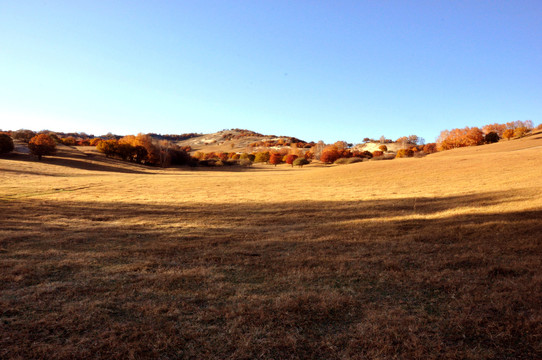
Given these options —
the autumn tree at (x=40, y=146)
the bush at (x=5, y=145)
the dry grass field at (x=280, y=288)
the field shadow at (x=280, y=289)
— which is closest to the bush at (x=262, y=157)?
the autumn tree at (x=40, y=146)

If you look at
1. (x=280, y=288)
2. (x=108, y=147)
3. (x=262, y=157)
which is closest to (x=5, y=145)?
(x=108, y=147)

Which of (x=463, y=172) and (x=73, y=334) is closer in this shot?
(x=73, y=334)

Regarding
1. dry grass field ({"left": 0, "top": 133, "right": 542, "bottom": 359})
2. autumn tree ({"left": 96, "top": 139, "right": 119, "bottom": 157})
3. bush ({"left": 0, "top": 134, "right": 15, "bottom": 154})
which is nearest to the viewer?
dry grass field ({"left": 0, "top": 133, "right": 542, "bottom": 359})

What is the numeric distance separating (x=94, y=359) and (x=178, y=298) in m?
2.33

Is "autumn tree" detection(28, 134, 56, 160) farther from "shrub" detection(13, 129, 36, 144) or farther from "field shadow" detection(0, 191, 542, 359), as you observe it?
"field shadow" detection(0, 191, 542, 359)

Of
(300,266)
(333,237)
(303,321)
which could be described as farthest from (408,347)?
(333,237)

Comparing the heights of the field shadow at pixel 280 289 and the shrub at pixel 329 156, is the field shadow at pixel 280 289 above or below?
below

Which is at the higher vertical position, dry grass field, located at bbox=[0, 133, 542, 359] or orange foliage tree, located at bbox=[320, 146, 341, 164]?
orange foliage tree, located at bbox=[320, 146, 341, 164]

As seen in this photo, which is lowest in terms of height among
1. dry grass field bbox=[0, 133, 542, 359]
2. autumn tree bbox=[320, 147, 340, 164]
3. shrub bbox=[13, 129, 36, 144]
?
dry grass field bbox=[0, 133, 542, 359]

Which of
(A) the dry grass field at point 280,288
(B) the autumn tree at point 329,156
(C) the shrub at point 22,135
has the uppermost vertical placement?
(C) the shrub at point 22,135

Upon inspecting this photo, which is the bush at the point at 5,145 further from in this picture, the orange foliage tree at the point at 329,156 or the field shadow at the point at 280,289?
the orange foliage tree at the point at 329,156

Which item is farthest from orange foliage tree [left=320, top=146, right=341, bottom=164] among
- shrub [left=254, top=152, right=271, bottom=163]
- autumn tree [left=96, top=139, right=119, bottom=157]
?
autumn tree [left=96, top=139, right=119, bottom=157]

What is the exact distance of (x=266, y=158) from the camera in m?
142

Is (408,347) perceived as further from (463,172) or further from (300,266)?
(463,172)
